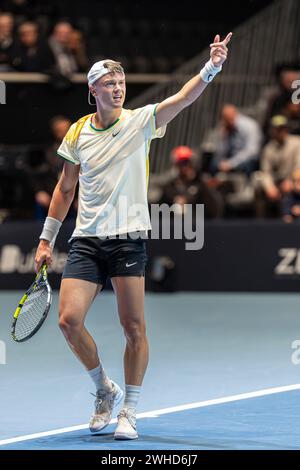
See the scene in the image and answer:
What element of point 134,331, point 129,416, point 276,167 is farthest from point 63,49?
point 129,416

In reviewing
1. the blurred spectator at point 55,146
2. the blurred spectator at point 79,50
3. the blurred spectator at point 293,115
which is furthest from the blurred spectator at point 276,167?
the blurred spectator at point 79,50

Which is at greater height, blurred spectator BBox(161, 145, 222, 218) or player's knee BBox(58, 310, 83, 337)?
blurred spectator BBox(161, 145, 222, 218)

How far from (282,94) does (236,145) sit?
4.23ft

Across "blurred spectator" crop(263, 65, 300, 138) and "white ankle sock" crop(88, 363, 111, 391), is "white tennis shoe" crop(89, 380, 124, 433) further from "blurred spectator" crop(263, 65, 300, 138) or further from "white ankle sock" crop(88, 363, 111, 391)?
"blurred spectator" crop(263, 65, 300, 138)

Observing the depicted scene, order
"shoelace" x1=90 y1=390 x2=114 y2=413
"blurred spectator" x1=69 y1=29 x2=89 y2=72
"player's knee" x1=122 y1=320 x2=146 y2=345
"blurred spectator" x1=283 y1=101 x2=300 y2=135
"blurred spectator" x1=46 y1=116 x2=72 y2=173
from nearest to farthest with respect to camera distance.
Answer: "player's knee" x1=122 y1=320 x2=146 y2=345
"shoelace" x1=90 y1=390 x2=114 y2=413
"blurred spectator" x1=46 y1=116 x2=72 y2=173
"blurred spectator" x1=283 y1=101 x2=300 y2=135
"blurred spectator" x1=69 y1=29 x2=89 y2=72

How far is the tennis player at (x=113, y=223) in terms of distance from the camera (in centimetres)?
705

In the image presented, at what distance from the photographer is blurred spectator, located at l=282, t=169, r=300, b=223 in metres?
15.1

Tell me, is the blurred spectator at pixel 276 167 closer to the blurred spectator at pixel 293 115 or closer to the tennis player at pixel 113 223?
the blurred spectator at pixel 293 115

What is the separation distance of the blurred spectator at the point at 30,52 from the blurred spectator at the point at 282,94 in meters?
3.32

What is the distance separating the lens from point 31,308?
7219mm

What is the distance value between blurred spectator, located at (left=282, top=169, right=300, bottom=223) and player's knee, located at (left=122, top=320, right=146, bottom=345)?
322 inches

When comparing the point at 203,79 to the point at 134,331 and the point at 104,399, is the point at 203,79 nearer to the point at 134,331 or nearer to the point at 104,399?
the point at 134,331

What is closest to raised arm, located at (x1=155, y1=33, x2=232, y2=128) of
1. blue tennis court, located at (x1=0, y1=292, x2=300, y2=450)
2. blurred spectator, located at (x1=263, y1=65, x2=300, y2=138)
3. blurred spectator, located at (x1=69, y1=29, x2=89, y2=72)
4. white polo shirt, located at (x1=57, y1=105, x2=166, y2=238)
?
white polo shirt, located at (x1=57, y1=105, x2=166, y2=238)
